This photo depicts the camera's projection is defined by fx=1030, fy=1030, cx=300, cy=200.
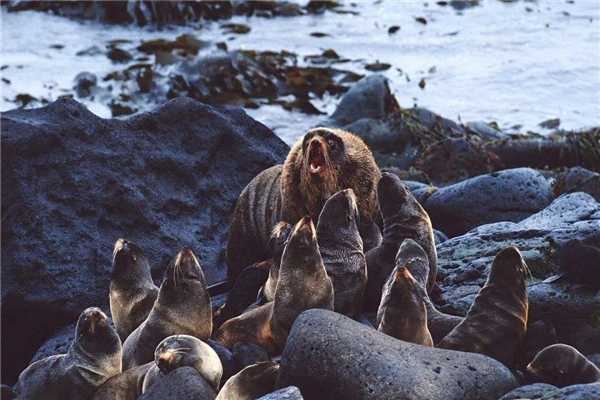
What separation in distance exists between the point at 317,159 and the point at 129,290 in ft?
5.92

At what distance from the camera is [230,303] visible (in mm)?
6254

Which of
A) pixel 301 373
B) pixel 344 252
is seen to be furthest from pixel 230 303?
pixel 301 373

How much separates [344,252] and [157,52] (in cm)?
1168

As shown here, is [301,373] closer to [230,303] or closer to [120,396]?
[120,396]

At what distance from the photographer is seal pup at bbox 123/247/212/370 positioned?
5.39m

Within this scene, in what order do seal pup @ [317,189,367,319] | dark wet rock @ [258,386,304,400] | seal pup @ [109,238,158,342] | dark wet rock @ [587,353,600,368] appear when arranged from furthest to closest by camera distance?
seal pup @ [109,238,158,342]
seal pup @ [317,189,367,319]
dark wet rock @ [587,353,600,368]
dark wet rock @ [258,386,304,400]

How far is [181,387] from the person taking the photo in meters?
4.70

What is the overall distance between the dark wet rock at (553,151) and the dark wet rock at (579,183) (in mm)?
1629

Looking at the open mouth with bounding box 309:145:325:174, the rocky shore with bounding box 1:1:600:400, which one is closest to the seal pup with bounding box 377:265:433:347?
the rocky shore with bounding box 1:1:600:400

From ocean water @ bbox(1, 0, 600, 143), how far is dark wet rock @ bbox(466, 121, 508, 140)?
0.28 metres

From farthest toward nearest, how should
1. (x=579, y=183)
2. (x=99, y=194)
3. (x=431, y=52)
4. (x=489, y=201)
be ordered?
(x=431, y=52)
(x=579, y=183)
(x=489, y=201)
(x=99, y=194)

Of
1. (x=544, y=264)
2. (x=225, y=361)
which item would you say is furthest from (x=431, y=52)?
(x=225, y=361)

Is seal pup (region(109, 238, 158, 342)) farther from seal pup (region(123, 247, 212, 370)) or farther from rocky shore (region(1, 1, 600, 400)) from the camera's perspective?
rocky shore (region(1, 1, 600, 400))

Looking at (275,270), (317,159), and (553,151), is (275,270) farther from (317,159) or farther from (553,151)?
(553,151)
